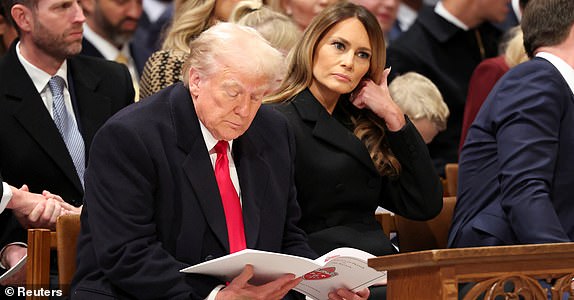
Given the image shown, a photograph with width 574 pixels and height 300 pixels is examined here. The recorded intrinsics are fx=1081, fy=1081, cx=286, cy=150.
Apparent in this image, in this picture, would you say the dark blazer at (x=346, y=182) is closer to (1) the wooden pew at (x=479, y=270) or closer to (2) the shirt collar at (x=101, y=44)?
(1) the wooden pew at (x=479, y=270)

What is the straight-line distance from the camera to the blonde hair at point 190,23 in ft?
18.8

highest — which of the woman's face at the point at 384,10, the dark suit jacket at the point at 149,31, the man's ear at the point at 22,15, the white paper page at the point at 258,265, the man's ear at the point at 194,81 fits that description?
the man's ear at the point at 22,15

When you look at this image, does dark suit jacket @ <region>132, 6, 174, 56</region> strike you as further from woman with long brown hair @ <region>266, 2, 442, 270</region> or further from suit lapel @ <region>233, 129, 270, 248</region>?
suit lapel @ <region>233, 129, 270, 248</region>

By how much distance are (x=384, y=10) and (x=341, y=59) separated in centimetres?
309

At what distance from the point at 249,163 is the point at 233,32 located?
0.52 meters

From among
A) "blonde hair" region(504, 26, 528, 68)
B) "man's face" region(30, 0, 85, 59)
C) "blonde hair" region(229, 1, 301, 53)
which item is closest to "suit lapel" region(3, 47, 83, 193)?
"man's face" region(30, 0, 85, 59)

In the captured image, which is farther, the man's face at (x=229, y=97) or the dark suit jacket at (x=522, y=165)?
the dark suit jacket at (x=522, y=165)

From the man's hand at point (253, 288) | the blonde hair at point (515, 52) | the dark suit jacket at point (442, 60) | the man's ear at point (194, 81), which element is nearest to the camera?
the man's hand at point (253, 288)

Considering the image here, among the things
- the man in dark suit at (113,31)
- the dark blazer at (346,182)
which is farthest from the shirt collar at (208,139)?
the man in dark suit at (113,31)

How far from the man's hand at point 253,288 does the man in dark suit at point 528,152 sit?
1.06m

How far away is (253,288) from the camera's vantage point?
3848 mm

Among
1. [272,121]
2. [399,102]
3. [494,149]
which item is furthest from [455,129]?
[272,121]

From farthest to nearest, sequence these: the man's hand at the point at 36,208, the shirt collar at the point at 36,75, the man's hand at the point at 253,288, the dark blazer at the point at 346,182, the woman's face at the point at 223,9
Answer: the woman's face at the point at 223,9, the shirt collar at the point at 36,75, the dark blazer at the point at 346,182, the man's hand at the point at 36,208, the man's hand at the point at 253,288

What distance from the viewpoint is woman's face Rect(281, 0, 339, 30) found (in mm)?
6293
